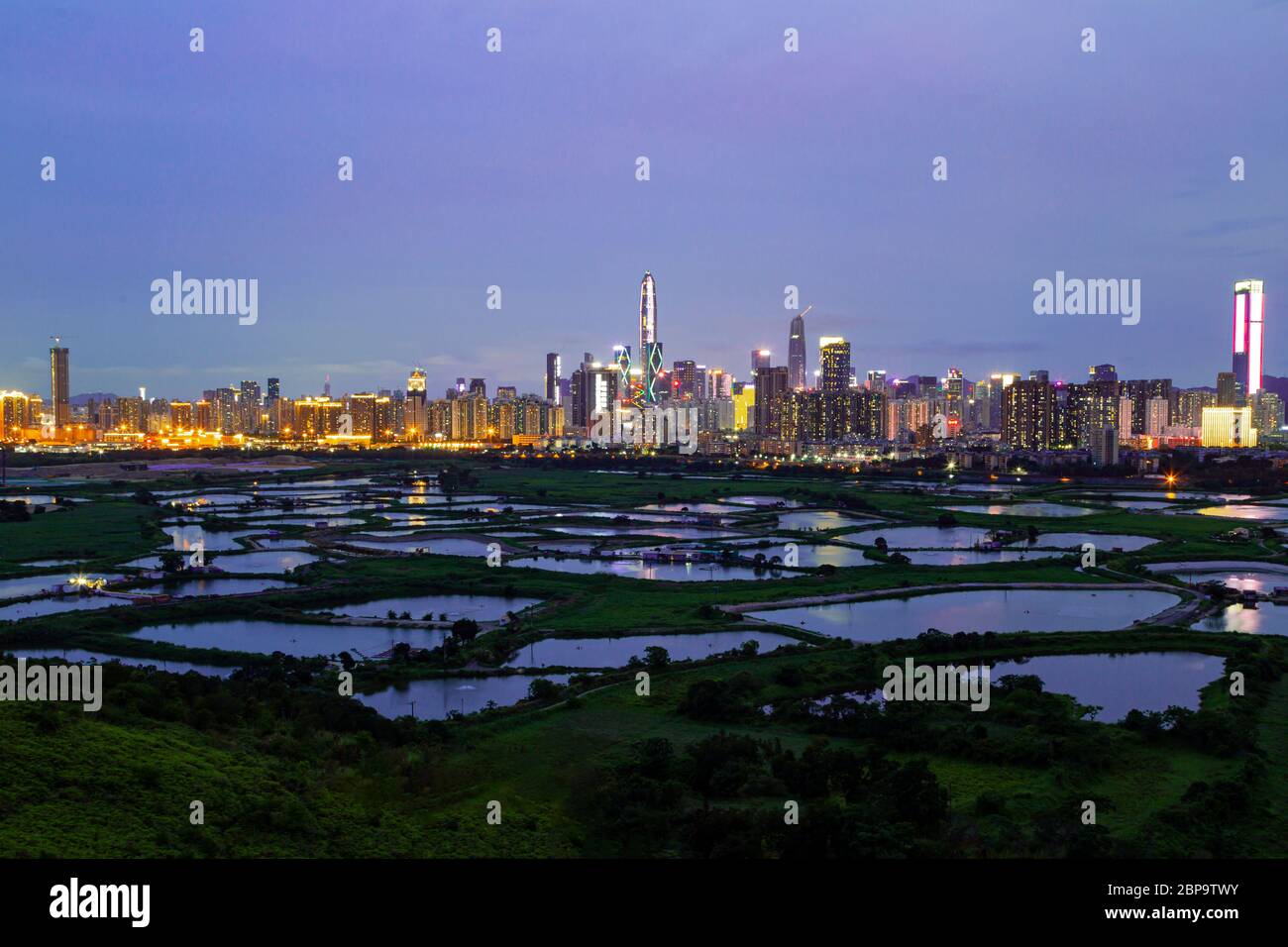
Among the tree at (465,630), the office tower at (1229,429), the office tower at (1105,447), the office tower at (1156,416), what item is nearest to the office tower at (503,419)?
the office tower at (1105,447)

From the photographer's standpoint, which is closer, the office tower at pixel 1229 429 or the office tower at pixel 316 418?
the office tower at pixel 1229 429

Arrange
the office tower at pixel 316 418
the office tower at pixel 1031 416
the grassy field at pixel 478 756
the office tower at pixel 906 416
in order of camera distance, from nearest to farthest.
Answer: the grassy field at pixel 478 756 < the office tower at pixel 1031 416 < the office tower at pixel 316 418 < the office tower at pixel 906 416

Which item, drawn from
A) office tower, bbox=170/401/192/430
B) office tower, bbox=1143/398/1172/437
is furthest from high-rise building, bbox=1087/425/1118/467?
office tower, bbox=170/401/192/430

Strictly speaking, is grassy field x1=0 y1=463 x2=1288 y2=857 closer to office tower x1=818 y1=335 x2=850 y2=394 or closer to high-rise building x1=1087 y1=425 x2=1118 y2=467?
high-rise building x1=1087 y1=425 x2=1118 y2=467

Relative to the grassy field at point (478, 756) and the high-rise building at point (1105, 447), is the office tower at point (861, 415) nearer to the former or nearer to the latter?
the high-rise building at point (1105, 447)

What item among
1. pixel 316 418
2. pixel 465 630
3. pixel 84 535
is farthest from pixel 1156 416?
pixel 465 630

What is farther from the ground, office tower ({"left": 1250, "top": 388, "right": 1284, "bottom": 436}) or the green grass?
office tower ({"left": 1250, "top": 388, "right": 1284, "bottom": 436})

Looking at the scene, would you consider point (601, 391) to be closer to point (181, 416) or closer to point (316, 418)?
point (316, 418)
